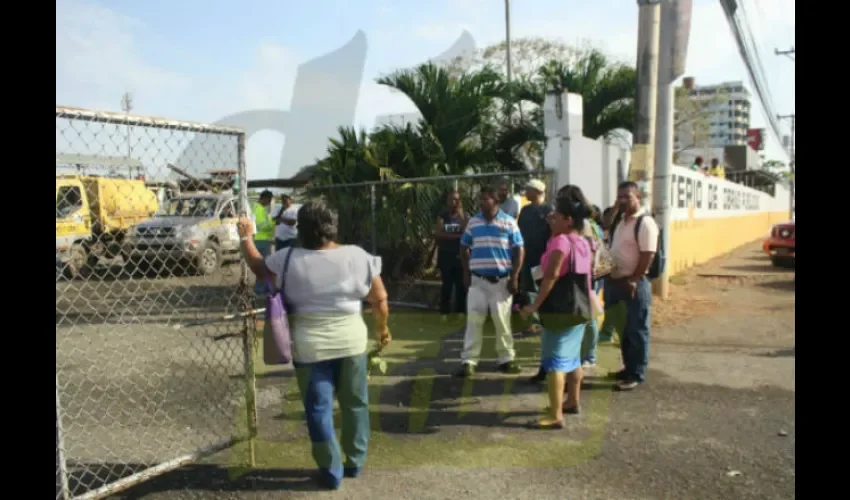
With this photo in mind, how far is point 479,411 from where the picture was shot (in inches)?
201

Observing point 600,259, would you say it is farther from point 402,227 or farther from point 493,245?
point 402,227

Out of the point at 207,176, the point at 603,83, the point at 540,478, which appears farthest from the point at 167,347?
the point at 603,83

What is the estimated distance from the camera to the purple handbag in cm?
372

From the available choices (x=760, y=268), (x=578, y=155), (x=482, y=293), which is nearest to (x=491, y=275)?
(x=482, y=293)

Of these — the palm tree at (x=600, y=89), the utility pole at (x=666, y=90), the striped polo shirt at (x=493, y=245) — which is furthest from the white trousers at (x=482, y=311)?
the palm tree at (x=600, y=89)

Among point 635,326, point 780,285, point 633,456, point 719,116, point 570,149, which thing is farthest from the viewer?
point 719,116

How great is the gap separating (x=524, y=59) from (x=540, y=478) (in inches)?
1015

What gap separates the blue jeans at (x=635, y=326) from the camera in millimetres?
5621

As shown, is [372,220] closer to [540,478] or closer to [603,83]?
[603,83]

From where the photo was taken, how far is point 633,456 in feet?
13.9

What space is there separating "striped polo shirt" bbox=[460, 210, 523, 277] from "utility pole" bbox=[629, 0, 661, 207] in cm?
369

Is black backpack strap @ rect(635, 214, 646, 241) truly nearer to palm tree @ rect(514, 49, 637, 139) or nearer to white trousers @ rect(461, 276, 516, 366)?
white trousers @ rect(461, 276, 516, 366)

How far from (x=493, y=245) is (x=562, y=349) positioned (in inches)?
61.1

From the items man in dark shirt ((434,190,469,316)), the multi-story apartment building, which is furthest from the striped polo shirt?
the multi-story apartment building
